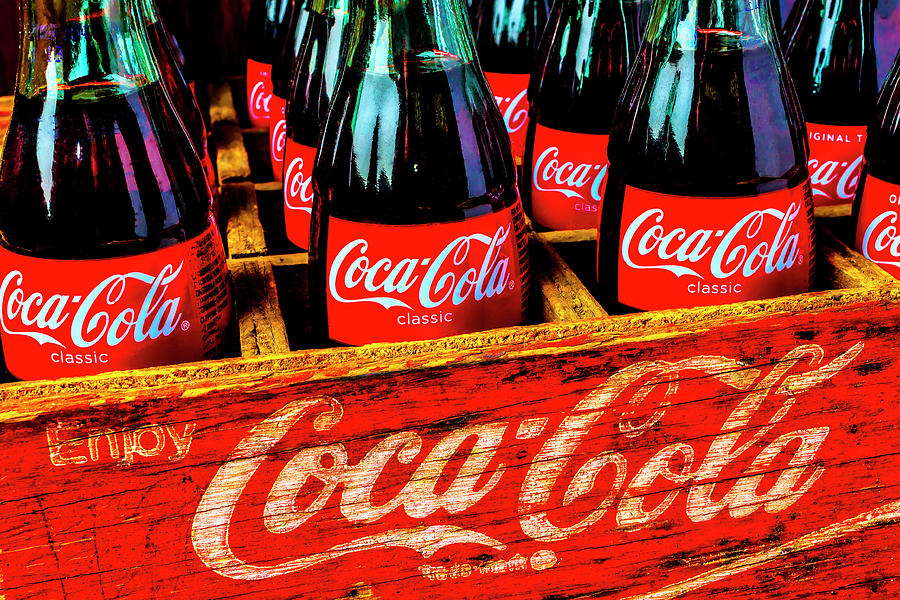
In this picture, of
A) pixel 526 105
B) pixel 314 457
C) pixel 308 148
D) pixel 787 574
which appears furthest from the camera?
pixel 526 105

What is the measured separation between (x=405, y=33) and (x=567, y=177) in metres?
0.33

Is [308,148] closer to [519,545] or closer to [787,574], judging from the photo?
[519,545]

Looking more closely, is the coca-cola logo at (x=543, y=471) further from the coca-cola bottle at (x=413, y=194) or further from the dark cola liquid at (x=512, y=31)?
the dark cola liquid at (x=512, y=31)

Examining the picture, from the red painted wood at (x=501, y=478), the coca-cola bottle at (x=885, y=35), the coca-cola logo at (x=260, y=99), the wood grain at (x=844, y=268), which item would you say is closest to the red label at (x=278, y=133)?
the coca-cola logo at (x=260, y=99)

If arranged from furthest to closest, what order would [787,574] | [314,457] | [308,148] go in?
[308,148] < [787,574] < [314,457]

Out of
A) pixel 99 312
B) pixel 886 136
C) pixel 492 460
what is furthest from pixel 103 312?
pixel 886 136

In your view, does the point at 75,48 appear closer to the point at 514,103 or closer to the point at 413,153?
the point at 413,153

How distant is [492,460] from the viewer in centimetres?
72

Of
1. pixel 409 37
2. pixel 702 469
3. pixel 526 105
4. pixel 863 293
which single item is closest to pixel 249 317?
pixel 409 37

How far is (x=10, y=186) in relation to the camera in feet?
2.33

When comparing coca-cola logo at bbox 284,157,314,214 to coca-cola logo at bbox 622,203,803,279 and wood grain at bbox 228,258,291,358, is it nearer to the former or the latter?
wood grain at bbox 228,258,291,358

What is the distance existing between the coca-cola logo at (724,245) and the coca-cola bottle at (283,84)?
0.52 metres

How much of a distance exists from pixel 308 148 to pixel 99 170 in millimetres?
318

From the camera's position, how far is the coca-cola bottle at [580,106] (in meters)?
1.01
